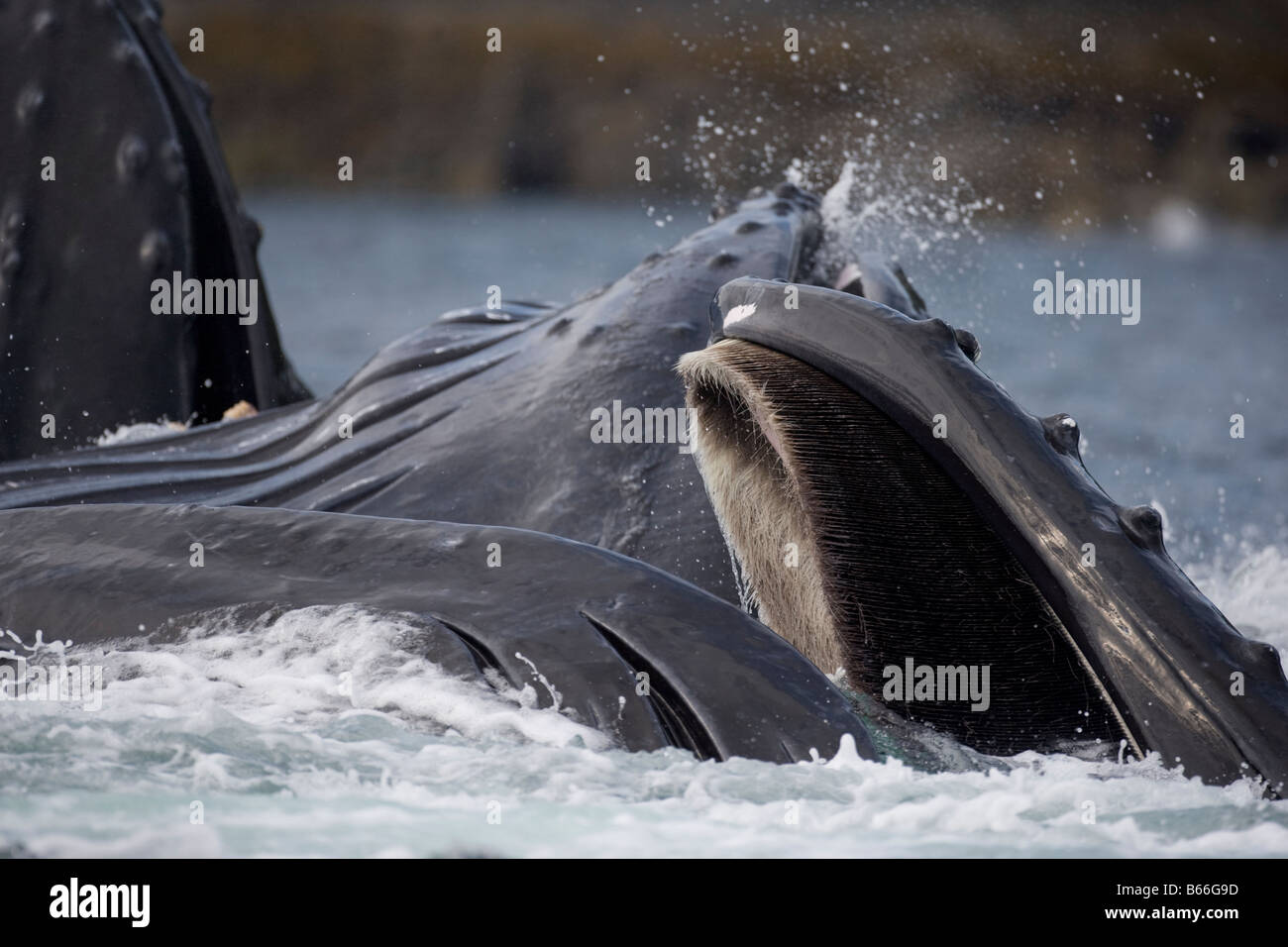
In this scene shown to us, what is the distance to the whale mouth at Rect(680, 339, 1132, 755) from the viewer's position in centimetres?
428

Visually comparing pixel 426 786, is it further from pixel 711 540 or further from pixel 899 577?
pixel 711 540

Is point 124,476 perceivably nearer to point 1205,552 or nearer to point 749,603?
point 749,603

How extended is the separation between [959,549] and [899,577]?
0.60ft

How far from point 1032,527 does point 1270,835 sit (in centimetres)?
87

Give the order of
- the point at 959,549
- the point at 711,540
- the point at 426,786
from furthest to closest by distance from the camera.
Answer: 1. the point at 711,540
2. the point at 959,549
3. the point at 426,786

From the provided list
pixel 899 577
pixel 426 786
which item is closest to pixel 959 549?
pixel 899 577

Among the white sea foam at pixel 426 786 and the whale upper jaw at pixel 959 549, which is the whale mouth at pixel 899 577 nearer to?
the whale upper jaw at pixel 959 549

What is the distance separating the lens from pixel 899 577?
14.4ft

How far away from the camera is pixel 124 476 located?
583 cm

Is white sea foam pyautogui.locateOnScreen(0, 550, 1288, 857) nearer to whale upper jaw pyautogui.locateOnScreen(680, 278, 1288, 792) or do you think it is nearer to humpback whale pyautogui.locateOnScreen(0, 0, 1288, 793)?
humpback whale pyautogui.locateOnScreen(0, 0, 1288, 793)

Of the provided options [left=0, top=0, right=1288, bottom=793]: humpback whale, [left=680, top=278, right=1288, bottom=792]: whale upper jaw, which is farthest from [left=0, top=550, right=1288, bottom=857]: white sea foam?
[left=680, top=278, right=1288, bottom=792]: whale upper jaw

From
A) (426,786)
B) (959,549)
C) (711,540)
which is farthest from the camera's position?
(711,540)

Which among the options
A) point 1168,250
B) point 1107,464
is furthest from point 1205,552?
point 1168,250

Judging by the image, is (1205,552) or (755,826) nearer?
(755,826)
